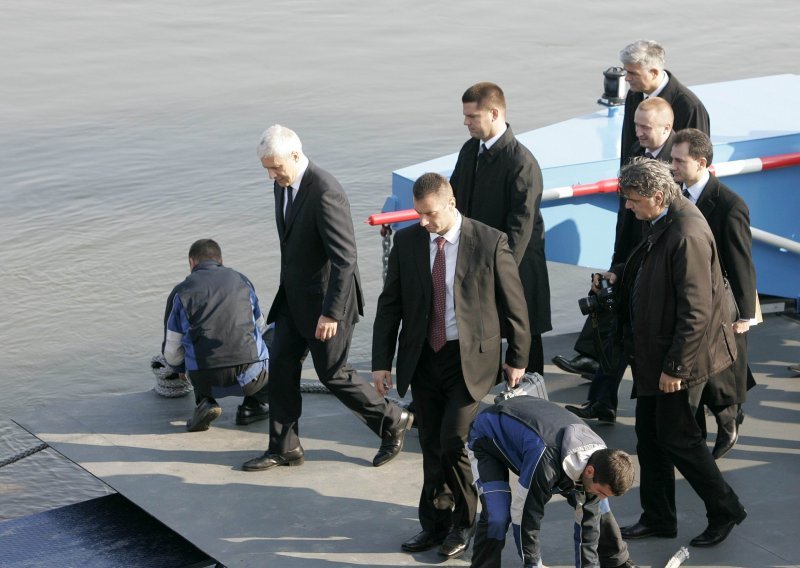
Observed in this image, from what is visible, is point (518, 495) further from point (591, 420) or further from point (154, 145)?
point (154, 145)

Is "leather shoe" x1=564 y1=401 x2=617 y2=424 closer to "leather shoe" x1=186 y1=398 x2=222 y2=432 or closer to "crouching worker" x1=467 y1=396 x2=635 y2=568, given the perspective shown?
"crouching worker" x1=467 y1=396 x2=635 y2=568

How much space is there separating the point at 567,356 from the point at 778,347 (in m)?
1.16

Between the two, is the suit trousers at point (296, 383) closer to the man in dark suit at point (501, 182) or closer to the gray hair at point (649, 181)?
the man in dark suit at point (501, 182)

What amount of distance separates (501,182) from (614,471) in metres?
1.94

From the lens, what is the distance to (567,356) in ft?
22.1

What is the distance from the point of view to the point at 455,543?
4.77 meters

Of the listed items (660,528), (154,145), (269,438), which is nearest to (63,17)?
(154,145)

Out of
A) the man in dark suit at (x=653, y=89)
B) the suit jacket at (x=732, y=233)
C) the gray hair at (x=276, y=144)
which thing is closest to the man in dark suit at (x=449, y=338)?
the gray hair at (x=276, y=144)

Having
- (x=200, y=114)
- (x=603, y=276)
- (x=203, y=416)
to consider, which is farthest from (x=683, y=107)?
(x=200, y=114)

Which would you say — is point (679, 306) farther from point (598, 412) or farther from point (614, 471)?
point (598, 412)

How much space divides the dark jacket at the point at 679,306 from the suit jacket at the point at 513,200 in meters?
0.91

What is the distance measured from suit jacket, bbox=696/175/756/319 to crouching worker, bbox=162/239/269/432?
88.7 inches

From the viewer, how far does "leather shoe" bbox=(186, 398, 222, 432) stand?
5.92m

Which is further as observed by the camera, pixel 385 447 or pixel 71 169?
pixel 71 169
